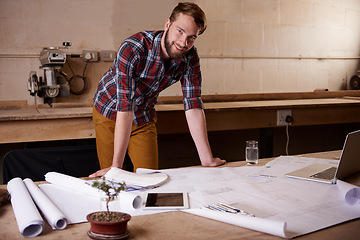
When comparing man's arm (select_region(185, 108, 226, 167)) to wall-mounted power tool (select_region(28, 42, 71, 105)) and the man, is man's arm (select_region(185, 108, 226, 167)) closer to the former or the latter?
the man

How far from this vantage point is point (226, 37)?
3.71 meters

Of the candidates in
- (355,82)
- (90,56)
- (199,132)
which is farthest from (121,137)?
(355,82)

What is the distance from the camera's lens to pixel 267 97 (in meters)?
3.76

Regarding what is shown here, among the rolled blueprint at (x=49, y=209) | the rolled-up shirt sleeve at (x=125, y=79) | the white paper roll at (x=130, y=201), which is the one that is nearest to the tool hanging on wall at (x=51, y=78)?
the rolled-up shirt sleeve at (x=125, y=79)

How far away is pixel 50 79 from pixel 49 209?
204 centimetres

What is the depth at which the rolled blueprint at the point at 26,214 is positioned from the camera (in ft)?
2.80

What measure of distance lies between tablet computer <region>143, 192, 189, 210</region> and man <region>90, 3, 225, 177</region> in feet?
1.33

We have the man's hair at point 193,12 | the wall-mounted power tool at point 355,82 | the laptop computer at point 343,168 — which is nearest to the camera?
the laptop computer at point 343,168

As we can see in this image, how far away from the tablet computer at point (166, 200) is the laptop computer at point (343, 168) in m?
0.47

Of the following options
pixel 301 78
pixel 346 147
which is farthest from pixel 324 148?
pixel 346 147

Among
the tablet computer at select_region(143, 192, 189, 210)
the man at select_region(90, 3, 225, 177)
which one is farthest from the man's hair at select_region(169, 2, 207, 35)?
the tablet computer at select_region(143, 192, 189, 210)

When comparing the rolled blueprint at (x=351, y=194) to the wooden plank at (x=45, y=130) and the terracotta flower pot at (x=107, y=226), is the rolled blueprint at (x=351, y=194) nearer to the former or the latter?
the terracotta flower pot at (x=107, y=226)

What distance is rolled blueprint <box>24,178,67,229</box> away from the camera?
2.92 feet

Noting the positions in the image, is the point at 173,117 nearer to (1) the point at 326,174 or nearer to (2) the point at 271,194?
(1) the point at 326,174
